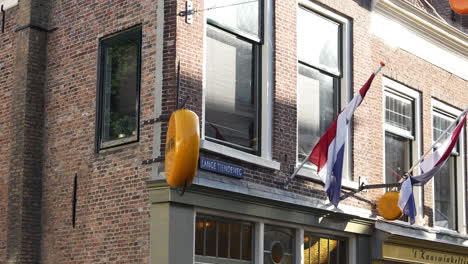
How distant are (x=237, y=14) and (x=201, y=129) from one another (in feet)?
7.25

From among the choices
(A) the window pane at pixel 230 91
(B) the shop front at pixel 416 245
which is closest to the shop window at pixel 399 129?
(B) the shop front at pixel 416 245

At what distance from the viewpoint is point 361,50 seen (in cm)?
1608

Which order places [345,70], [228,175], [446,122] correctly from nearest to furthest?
[228,175] < [345,70] < [446,122]

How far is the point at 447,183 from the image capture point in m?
18.9

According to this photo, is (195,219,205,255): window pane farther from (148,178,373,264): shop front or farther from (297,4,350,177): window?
(297,4,350,177): window

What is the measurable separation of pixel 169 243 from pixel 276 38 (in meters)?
4.19

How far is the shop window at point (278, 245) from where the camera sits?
532 inches

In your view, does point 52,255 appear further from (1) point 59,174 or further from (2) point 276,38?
(2) point 276,38

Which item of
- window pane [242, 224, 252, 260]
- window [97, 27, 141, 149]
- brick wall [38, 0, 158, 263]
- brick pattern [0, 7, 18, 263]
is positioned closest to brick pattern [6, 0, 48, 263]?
brick wall [38, 0, 158, 263]

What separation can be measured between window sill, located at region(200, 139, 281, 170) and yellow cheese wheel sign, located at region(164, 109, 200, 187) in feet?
4.38

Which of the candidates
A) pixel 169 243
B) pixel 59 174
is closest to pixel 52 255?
pixel 59 174

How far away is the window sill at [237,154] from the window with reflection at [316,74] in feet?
4.06

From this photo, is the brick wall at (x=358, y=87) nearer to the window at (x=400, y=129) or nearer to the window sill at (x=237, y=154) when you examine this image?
the window sill at (x=237, y=154)

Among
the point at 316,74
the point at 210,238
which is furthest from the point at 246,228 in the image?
the point at 316,74
